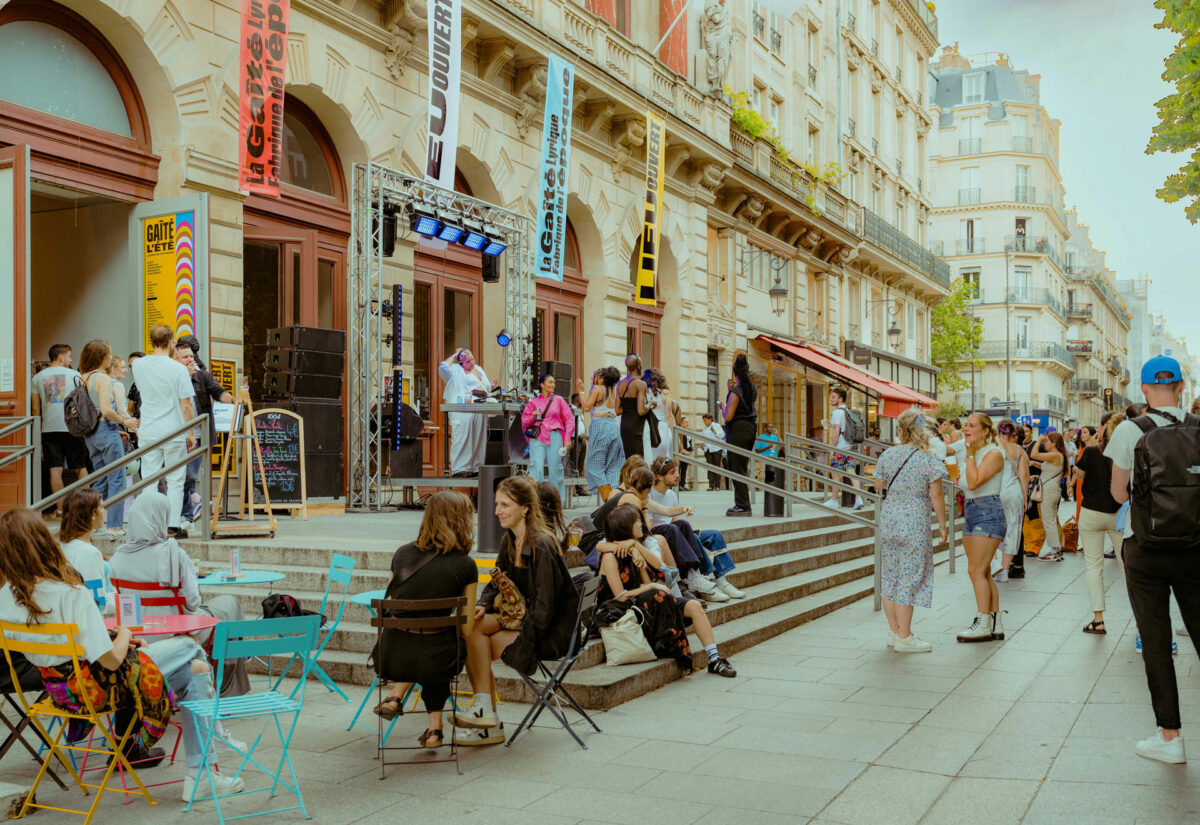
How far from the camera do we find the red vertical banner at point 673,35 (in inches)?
942

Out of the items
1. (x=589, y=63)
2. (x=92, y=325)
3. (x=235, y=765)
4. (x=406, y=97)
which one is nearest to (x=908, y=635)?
(x=235, y=765)

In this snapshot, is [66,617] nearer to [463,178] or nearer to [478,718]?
[478,718]

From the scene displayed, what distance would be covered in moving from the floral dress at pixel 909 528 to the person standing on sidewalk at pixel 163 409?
6079 millimetres

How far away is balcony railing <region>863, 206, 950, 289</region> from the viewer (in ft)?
121

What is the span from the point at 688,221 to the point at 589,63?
6.00 metres

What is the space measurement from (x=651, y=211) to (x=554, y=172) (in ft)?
13.0

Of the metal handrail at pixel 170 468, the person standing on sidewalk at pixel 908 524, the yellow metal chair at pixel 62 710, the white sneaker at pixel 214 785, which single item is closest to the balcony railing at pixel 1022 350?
the person standing on sidewalk at pixel 908 524

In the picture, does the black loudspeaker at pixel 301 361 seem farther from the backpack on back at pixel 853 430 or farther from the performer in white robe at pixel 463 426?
the backpack on back at pixel 853 430

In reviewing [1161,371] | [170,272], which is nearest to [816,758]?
[1161,371]

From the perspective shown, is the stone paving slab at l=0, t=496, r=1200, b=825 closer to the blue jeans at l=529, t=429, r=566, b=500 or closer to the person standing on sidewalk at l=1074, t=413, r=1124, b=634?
the person standing on sidewalk at l=1074, t=413, r=1124, b=634

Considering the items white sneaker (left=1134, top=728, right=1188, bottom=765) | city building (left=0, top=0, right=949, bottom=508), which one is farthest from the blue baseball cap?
city building (left=0, top=0, right=949, bottom=508)

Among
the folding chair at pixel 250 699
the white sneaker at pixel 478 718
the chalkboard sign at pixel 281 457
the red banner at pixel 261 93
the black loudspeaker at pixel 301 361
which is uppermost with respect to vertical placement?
the red banner at pixel 261 93

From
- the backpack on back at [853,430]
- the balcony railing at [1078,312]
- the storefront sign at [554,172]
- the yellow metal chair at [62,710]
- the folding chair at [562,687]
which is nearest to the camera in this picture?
the yellow metal chair at [62,710]

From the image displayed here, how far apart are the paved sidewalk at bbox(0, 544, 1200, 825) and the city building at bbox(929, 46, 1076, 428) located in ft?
197
